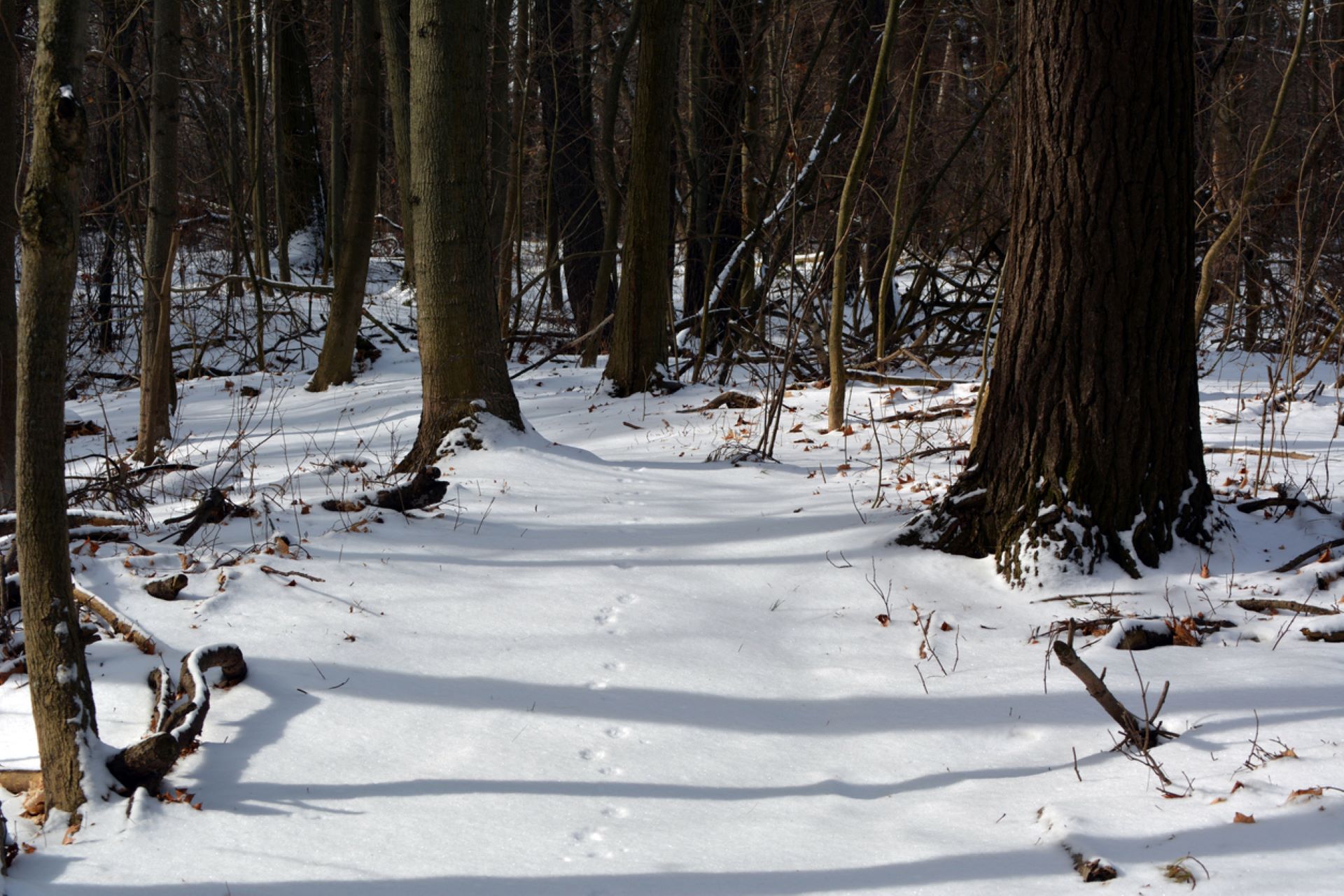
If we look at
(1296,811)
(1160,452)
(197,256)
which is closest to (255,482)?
(1160,452)

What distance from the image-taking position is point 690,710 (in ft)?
10.9

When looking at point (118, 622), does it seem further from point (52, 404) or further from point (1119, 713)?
point (1119, 713)

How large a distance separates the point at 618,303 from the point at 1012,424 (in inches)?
237

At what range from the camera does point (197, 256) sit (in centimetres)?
1938

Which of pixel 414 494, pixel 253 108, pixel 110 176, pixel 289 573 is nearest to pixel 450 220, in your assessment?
pixel 414 494

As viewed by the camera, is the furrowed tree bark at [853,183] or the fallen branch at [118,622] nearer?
the fallen branch at [118,622]

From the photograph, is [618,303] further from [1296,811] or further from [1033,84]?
[1296,811]

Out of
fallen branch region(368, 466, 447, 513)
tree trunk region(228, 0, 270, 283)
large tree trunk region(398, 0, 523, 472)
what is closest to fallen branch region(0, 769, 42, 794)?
fallen branch region(368, 466, 447, 513)

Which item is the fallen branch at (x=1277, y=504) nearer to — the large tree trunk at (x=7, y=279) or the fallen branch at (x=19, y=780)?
the fallen branch at (x=19, y=780)

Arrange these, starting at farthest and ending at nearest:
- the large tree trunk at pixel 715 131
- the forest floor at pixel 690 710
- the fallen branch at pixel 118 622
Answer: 1. the large tree trunk at pixel 715 131
2. the fallen branch at pixel 118 622
3. the forest floor at pixel 690 710

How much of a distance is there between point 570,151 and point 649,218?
19.6 ft

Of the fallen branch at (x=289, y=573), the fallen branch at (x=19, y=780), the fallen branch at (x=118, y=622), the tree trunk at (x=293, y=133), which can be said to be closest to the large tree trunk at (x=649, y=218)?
the fallen branch at (x=289, y=573)

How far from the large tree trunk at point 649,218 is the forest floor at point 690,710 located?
167 inches

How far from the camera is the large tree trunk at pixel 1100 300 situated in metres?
3.90
